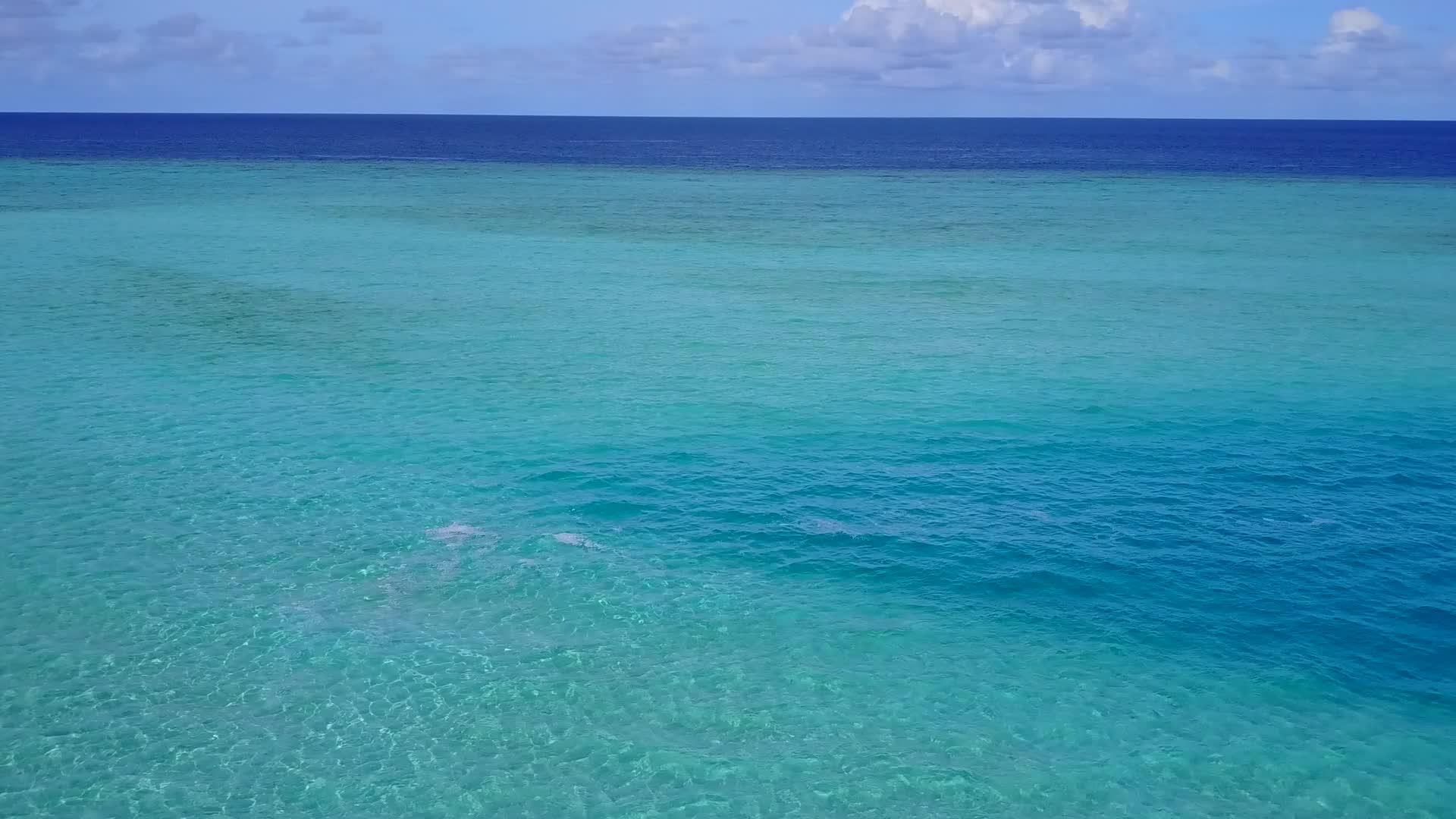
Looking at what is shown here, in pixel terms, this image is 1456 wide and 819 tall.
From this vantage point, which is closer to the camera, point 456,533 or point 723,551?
point 723,551

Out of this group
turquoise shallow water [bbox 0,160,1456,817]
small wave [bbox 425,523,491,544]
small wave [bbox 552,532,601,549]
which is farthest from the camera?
small wave [bbox 425,523,491,544]

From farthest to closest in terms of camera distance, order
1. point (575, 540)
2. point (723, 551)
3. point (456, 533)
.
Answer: point (456, 533) → point (575, 540) → point (723, 551)

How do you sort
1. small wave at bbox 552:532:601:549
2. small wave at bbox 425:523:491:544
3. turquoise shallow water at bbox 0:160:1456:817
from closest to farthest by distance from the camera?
turquoise shallow water at bbox 0:160:1456:817, small wave at bbox 552:532:601:549, small wave at bbox 425:523:491:544

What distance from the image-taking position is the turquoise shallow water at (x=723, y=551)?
26.5m

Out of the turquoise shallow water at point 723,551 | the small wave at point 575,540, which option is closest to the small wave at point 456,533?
the turquoise shallow water at point 723,551

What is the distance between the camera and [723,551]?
37406mm

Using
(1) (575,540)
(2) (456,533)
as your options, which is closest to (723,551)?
(1) (575,540)

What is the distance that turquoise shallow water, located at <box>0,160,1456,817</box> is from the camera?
26.5m

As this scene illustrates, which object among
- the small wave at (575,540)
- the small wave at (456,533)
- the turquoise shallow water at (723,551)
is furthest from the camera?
the small wave at (456,533)

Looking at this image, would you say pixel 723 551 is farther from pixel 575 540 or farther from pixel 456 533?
pixel 456 533

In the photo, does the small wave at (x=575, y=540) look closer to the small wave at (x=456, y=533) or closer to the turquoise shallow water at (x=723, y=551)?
the turquoise shallow water at (x=723, y=551)

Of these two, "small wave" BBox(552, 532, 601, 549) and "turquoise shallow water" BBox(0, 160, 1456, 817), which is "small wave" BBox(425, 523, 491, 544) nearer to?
"turquoise shallow water" BBox(0, 160, 1456, 817)

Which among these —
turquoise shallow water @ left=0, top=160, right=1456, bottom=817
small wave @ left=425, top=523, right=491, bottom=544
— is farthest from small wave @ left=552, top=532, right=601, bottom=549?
small wave @ left=425, top=523, right=491, bottom=544

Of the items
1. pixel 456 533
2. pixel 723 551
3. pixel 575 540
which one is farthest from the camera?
pixel 456 533
